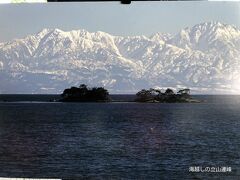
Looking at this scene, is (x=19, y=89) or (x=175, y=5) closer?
(x=175, y=5)

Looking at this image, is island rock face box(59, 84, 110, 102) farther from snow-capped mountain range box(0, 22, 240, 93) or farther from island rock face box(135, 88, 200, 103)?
island rock face box(135, 88, 200, 103)

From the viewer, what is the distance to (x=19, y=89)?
6.89 m

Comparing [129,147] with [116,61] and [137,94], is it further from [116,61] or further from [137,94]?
[116,61]

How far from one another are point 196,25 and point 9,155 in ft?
9.50

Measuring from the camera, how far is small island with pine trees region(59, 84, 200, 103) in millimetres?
6888

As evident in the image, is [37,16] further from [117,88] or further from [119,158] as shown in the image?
[119,158]

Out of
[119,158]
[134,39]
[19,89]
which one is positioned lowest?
[119,158]

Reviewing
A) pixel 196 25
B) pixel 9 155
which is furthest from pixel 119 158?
pixel 196 25

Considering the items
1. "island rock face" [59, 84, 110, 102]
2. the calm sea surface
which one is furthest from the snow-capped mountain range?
the calm sea surface

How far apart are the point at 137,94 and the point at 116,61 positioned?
1.76 feet

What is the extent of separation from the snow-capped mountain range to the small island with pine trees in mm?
102

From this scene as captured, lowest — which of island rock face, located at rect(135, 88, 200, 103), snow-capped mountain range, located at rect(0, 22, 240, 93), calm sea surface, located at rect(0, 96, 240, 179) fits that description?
calm sea surface, located at rect(0, 96, 240, 179)

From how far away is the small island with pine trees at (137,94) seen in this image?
6888mm

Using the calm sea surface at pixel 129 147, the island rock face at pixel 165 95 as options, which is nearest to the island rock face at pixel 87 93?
the calm sea surface at pixel 129 147
